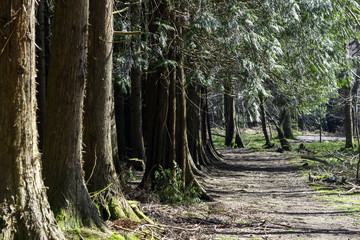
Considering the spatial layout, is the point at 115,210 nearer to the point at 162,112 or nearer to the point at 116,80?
the point at 162,112

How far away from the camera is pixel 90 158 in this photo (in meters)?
7.07

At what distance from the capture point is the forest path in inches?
330

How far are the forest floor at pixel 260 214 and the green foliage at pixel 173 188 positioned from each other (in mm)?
316

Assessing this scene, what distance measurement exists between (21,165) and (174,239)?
3.25 meters

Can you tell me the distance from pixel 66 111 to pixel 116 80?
19.7 ft

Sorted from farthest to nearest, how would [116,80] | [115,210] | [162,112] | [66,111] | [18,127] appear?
1. [116,80]
2. [162,112]
3. [115,210]
4. [66,111]
5. [18,127]

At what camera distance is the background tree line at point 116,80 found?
4312 millimetres

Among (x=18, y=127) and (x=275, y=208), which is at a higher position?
(x=18, y=127)

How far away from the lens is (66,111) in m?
5.52

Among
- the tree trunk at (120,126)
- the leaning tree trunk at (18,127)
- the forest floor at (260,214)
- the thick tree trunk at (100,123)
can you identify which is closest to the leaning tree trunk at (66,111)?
the leaning tree trunk at (18,127)

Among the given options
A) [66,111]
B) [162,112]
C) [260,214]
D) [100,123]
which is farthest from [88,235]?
[260,214]

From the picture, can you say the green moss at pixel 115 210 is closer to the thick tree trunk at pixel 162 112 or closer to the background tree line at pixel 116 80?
the background tree line at pixel 116 80

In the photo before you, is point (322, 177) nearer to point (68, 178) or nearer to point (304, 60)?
point (304, 60)

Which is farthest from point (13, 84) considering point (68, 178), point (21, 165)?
point (68, 178)
